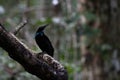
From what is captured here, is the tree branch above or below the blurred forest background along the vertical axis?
below

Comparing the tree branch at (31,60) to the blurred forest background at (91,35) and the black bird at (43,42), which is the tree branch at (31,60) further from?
the blurred forest background at (91,35)

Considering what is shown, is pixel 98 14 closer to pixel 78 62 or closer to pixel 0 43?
pixel 78 62

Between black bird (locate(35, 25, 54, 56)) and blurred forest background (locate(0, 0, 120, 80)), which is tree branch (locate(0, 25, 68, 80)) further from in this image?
blurred forest background (locate(0, 0, 120, 80))

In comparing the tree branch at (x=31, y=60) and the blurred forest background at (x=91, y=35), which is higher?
the blurred forest background at (x=91, y=35)

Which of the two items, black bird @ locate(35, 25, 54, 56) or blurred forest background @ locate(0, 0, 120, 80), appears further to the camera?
blurred forest background @ locate(0, 0, 120, 80)

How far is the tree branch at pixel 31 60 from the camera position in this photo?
2.09 metres

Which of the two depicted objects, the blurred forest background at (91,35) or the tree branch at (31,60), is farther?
the blurred forest background at (91,35)

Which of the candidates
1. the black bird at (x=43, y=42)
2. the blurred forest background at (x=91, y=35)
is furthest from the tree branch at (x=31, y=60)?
the blurred forest background at (x=91, y=35)

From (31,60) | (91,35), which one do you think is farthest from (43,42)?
(91,35)

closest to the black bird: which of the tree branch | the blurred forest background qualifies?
the tree branch

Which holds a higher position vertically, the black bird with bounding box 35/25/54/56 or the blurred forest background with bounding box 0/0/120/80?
the blurred forest background with bounding box 0/0/120/80

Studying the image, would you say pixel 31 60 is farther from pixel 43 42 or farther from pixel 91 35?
pixel 91 35

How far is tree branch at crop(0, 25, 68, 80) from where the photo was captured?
6.84 feet

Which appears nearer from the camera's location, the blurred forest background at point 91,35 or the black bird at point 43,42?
the black bird at point 43,42
